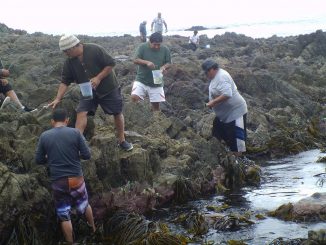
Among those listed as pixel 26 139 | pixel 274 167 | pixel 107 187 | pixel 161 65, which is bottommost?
pixel 274 167

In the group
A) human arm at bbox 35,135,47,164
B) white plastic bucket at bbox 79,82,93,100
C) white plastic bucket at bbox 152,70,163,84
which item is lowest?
human arm at bbox 35,135,47,164

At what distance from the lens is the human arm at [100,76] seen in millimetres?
8407

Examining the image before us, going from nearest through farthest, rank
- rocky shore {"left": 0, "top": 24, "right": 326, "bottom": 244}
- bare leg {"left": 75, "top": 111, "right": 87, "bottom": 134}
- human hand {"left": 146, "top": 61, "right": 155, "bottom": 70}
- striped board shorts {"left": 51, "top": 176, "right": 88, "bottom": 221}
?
striped board shorts {"left": 51, "top": 176, "right": 88, "bottom": 221}, rocky shore {"left": 0, "top": 24, "right": 326, "bottom": 244}, bare leg {"left": 75, "top": 111, "right": 87, "bottom": 134}, human hand {"left": 146, "top": 61, "right": 155, "bottom": 70}

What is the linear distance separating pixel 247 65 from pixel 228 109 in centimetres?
1484

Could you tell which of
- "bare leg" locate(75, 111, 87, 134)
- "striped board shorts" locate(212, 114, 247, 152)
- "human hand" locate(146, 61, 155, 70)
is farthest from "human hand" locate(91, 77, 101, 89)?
"striped board shorts" locate(212, 114, 247, 152)

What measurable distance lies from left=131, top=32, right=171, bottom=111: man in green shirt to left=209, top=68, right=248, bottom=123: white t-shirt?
70.3 inches

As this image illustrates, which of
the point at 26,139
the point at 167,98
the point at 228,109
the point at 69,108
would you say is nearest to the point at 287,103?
the point at 167,98

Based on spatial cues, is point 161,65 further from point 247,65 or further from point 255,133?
point 247,65

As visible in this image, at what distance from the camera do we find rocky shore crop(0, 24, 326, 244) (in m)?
7.14

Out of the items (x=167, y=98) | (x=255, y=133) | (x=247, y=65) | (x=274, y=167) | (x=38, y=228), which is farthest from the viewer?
(x=247, y=65)

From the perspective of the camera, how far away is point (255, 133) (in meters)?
13.4

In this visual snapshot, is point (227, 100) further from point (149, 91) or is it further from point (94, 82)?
point (94, 82)

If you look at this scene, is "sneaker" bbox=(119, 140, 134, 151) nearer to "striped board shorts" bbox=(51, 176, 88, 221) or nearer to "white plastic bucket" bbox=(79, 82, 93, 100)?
"white plastic bucket" bbox=(79, 82, 93, 100)

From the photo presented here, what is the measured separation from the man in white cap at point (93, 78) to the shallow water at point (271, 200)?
1903 millimetres
